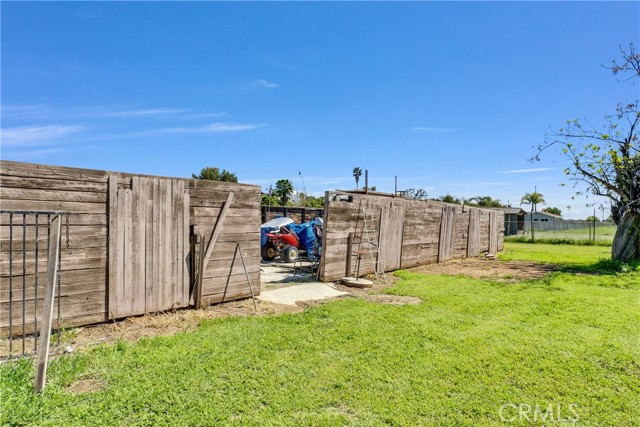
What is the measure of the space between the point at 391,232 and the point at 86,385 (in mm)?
8008

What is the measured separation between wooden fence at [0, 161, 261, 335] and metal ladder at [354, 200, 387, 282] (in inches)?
138

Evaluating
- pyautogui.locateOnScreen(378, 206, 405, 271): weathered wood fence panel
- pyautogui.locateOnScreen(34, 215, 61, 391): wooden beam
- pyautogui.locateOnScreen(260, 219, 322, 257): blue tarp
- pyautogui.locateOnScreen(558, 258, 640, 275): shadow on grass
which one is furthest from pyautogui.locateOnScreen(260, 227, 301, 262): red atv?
pyautogui.locateOnScreen(34, 215, 61, 391): wooden beam

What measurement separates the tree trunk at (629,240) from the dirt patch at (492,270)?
213 cm

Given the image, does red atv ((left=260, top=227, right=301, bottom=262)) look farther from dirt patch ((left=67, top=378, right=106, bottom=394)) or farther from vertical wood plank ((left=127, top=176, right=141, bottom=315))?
dirt patch ((left=67, top=378, right=106, bottom=394))

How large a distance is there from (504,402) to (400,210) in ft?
24.8

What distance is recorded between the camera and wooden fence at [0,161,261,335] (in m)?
3.92

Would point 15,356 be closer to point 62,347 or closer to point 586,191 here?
point 62,347

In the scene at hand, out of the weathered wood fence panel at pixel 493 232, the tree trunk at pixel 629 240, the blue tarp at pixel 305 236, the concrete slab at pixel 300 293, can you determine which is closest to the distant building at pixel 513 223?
the weathered wood fence panel at pixel 493 232

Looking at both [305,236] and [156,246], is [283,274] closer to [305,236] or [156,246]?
[305,236]

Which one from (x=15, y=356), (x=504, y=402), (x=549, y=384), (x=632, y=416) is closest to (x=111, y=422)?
(x=15, y=356)

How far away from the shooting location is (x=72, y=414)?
2.53 metres

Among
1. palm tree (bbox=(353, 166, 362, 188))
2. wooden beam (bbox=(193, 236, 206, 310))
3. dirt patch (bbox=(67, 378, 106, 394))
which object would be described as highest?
palm tree (bbox=(353, 166, 362, 188))

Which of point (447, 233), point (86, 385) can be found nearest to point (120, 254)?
point (86, 385)

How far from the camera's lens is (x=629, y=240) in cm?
1127
